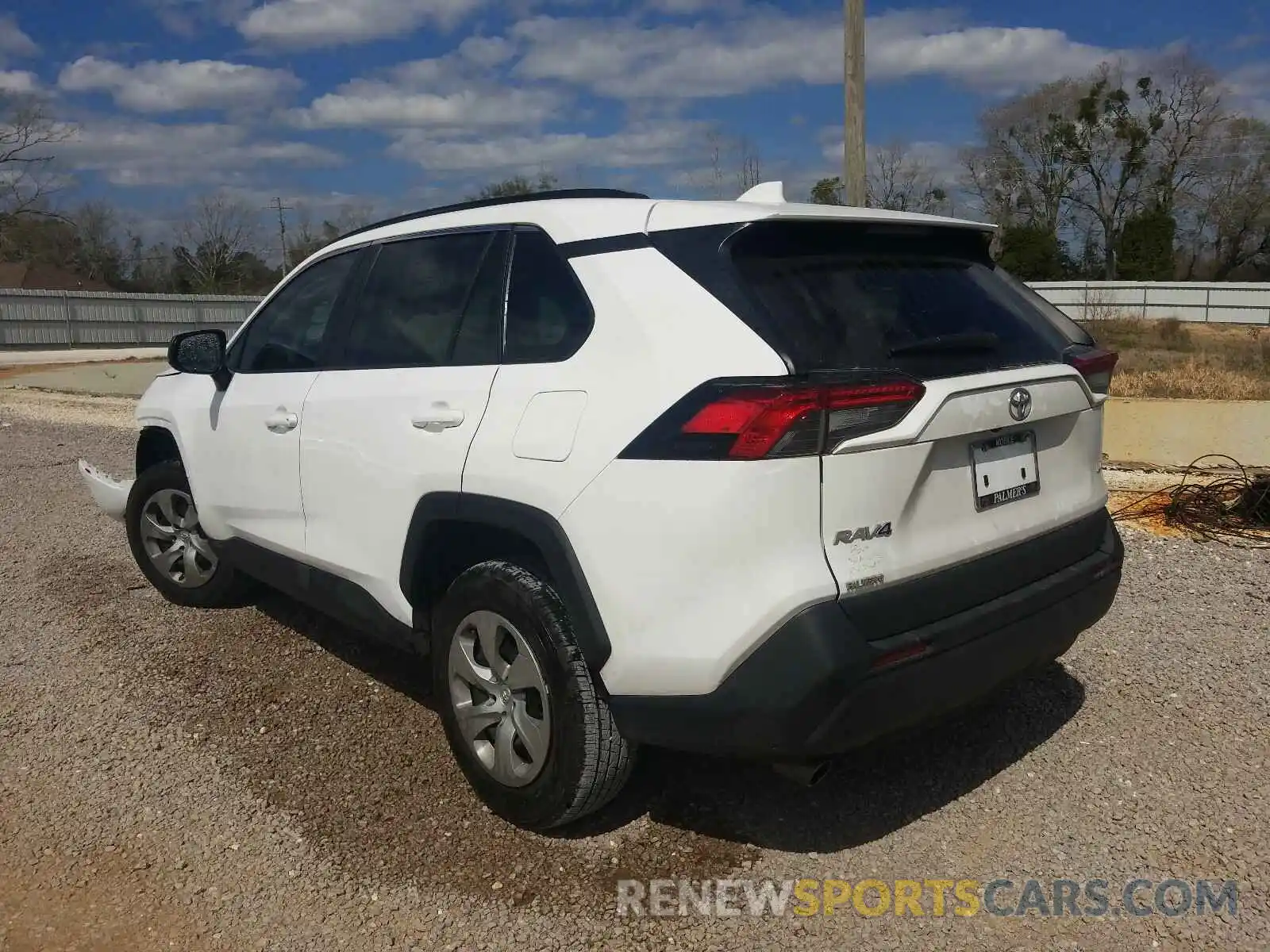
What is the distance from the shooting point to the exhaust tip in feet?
8.68

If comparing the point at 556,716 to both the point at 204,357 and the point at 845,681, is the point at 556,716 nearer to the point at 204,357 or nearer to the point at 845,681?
the point at 845,681

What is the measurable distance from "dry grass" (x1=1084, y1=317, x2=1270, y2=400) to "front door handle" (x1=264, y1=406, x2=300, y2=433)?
960 cm

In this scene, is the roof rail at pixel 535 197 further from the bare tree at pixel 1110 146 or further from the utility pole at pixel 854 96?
the bare tree at pixel 1110 146

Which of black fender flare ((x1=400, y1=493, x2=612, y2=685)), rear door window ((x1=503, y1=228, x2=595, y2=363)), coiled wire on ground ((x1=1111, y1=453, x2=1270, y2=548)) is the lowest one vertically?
coiled wire on ground ((x1=1111, y1=453, x2=1270, y2=548))

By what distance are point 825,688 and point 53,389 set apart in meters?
19.7

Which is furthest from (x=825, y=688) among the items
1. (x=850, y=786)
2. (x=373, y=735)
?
(x=373, y=735)

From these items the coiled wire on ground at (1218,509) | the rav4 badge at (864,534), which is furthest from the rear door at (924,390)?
the coiled wire on ground at (1218,509)

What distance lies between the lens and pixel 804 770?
2.66 meters

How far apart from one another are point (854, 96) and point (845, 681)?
8523mm

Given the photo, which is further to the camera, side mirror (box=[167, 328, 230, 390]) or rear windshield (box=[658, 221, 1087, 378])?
side mirror (box=[167, 328, 230, 390])

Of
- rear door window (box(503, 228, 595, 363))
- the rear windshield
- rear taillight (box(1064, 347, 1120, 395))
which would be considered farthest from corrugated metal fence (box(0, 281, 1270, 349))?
rear door window (box(503, 228, 595, 363))

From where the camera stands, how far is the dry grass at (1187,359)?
11359 mm

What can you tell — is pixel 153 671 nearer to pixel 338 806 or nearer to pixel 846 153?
pixel 338 806

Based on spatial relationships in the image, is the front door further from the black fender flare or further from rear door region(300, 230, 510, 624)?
the black fender flare
